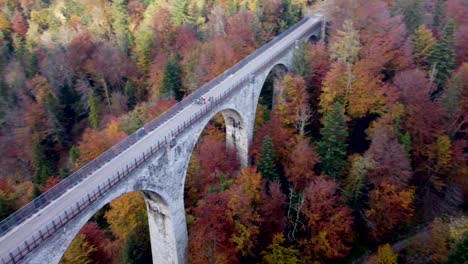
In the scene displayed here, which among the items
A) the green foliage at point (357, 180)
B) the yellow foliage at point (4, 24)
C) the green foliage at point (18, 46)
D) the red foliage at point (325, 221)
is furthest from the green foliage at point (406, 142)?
the yellow foliage at point (4, 24)

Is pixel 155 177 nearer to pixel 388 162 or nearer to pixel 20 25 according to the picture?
pixel 388 162

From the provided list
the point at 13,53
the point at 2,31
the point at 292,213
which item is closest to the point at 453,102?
the point at 292,213

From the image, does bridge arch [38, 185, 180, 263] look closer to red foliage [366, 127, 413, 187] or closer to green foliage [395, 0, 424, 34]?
red foliage [366, 127, 413, 187]

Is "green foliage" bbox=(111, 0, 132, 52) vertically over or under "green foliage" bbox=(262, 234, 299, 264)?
over

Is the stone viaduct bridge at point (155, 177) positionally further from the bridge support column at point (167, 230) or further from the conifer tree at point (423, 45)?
the conifer tree at point (423, 45)

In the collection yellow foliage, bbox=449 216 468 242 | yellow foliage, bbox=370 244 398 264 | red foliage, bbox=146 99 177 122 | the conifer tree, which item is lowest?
yellow foliage, bbox=370 244 398 264

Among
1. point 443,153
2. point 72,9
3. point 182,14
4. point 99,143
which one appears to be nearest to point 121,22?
point 182,14

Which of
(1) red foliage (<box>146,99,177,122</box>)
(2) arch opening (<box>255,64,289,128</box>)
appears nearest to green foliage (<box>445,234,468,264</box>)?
(2) arch opening (<box>255,64,289,128</box>)
